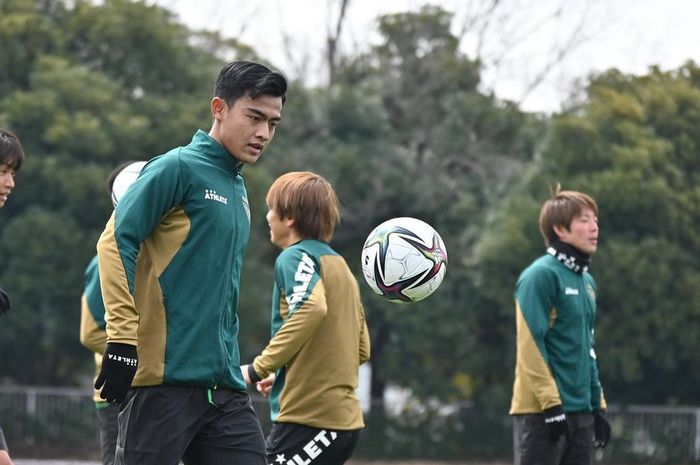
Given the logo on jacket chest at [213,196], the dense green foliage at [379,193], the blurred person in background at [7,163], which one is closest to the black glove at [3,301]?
the blurred person in background at [7,163]

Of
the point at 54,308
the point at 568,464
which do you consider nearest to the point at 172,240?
the point at 568,464

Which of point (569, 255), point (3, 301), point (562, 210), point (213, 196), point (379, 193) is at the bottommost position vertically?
point (3, 301)

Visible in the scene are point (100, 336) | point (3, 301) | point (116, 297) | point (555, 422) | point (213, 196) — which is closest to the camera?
point (116, 297)

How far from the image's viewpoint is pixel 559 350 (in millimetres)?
7586

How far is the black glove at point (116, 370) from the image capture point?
173 inches

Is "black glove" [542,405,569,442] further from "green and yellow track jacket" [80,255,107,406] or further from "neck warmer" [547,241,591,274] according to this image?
"green and yellow track jacket" [80,255,107,406]

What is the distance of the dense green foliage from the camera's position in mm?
20719

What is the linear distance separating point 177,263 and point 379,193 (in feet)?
65.0

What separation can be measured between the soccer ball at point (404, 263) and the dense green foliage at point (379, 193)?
47.6 ft

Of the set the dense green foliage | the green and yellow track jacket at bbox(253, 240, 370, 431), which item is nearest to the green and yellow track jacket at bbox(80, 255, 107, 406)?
the green and yellow track jacket at bbox(253, 240, 370, 431)

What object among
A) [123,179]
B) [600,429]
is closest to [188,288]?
[123,179]

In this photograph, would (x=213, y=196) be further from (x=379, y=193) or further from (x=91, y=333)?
(x=379, y=193)

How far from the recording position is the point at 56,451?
20781 millimetres

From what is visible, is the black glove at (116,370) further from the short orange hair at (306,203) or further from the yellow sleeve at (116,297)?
the short orange hair at (306,203)
